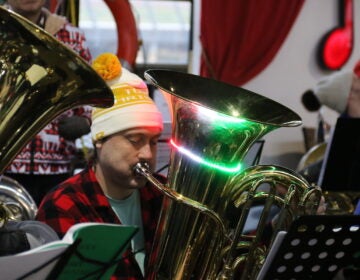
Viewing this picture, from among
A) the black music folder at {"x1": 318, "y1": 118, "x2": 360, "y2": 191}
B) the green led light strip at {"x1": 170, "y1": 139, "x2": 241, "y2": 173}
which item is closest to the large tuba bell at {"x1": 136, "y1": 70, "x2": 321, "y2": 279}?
the green led light strip at {"x1": 170, "y1": 139, "x2": 241, "y2": 173}

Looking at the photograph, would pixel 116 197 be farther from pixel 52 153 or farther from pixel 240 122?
pixel 52 153

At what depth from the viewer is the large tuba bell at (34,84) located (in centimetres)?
92

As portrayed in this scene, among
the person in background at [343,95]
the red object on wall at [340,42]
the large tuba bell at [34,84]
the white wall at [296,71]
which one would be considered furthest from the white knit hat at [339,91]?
the large tuba bell at [34,84]

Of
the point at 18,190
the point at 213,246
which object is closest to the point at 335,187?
the point at 213,246

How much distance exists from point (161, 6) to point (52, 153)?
2.17 meters

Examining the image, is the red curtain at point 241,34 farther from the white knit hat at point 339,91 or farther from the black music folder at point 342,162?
the black music folder at point 342,162

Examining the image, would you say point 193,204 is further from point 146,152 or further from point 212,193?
point 146,152

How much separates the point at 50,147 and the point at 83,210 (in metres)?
0.77

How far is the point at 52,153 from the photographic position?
7.01ft

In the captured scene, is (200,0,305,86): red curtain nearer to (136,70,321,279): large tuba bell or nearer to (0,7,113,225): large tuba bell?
(136,70,321,279): large tuba bell

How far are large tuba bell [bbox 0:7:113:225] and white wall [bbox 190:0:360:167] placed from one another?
3193mm

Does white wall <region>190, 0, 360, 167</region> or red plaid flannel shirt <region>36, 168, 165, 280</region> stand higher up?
red plaid flannel shirt <region>36, 168, 165, 280</region>

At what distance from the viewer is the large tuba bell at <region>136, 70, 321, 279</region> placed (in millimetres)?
1281

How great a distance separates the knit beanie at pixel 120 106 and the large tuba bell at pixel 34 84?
0.47 metres
